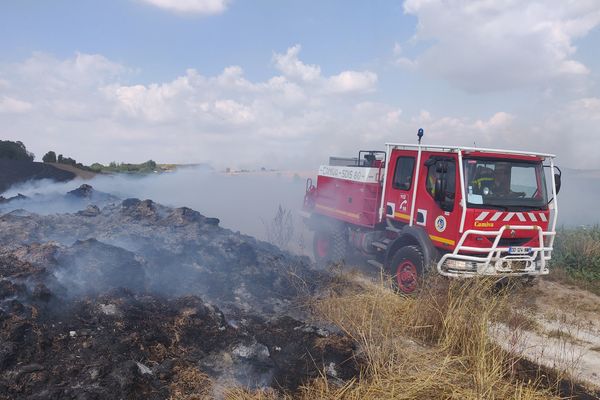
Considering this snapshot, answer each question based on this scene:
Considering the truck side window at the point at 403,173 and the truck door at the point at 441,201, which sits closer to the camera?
the truck door at the point at 441,201

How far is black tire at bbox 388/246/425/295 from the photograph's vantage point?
784 centimetres

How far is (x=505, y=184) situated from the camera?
762 cm

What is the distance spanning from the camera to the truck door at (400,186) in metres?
8.49

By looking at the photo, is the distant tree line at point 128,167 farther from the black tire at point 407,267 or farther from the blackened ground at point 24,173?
the black tire at point 407,267

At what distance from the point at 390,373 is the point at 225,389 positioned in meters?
1.55

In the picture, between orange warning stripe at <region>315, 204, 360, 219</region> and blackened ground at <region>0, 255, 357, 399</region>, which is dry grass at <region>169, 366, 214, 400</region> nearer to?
blackened ground at <region>0, 255, 357, 399</region>

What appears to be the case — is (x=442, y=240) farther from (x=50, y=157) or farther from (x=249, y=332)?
(x=50, y=157)

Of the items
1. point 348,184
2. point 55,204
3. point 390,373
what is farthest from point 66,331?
point 55,204

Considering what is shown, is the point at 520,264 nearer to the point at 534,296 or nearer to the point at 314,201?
the point at 534,296

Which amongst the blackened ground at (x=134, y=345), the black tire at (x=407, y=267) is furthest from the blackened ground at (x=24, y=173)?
the black tire at (x=407, y=267)

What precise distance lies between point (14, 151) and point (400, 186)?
2192 cm

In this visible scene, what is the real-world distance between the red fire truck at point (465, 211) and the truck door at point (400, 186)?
2 cm

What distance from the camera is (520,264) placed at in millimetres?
7609

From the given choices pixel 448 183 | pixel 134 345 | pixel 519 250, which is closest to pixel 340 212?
pixel 448 183
